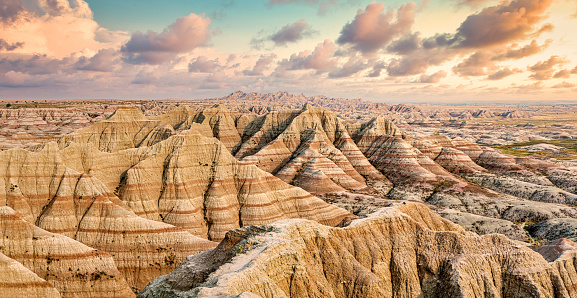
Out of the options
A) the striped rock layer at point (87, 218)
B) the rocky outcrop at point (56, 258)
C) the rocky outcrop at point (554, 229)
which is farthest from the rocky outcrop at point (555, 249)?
the rocky outcrop at point (56, 258)

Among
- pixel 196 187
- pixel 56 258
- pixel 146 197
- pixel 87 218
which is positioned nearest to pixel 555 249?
pixel 196 187

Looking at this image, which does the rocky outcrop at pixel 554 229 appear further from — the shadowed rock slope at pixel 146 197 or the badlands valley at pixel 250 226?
the shadowed rock slope at pixel 146 197

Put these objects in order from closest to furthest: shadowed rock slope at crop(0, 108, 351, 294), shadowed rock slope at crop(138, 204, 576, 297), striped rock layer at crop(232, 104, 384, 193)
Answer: shadowed rock slope at crop(138, 204, 576, 297), shadowed rock slope at crop(0, 108, 351, 294), striped rock layer at crop(232, 104, 384, 193)

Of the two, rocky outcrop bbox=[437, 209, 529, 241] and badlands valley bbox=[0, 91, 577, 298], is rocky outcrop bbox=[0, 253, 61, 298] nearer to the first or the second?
badlands valley bbox=[0, 91, 577, 298]

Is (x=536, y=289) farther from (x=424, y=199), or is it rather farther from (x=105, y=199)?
(x=424, y=199)

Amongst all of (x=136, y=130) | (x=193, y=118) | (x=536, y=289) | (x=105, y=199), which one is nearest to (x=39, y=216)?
(x=105, y=199)

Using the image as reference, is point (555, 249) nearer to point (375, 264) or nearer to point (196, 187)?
point (375, 264)

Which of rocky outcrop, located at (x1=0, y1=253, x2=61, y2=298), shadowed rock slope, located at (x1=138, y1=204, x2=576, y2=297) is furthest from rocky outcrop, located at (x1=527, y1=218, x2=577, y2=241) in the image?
rocky outcrop, located at (x1=0, y1=253, x2=61, y2=298)
